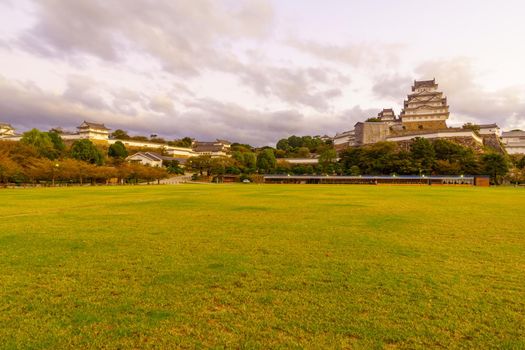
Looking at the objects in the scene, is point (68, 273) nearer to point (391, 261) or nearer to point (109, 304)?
point (109, 304)

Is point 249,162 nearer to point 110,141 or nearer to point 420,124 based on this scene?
point 110,141

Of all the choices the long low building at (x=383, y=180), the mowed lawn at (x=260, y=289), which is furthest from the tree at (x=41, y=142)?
the mowed lawn at (x=260, y=289)

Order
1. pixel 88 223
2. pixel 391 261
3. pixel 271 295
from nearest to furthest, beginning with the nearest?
pixel 271 295 → pixel 391 261 → pixel 88 223

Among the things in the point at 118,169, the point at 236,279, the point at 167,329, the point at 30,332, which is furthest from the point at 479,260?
the point at 118,169

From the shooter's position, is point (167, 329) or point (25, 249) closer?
point (167, 329)

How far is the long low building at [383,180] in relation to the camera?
62.2 m

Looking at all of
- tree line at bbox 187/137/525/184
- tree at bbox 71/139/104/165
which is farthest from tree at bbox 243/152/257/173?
tree at bbox 71/139/104/165

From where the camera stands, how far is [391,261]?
703cm

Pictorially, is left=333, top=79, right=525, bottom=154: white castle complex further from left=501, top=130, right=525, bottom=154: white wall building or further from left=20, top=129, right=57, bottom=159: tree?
left=20, top=129, right=57, bottom=159: tree

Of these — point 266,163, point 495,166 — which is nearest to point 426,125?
point 495,166

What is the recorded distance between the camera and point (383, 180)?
222ft

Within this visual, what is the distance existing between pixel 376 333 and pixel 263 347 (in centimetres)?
133

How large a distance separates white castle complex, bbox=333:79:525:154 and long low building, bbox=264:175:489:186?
17679 millimetres

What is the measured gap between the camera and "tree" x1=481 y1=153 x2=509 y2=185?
62656mm
